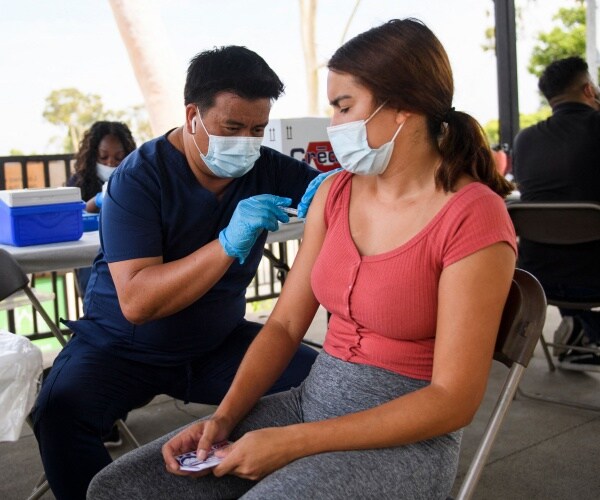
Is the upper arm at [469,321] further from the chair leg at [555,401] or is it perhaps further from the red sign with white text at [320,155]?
the red sign with white text at [320,155]

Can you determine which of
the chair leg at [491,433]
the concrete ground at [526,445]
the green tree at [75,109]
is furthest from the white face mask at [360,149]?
the green tree at [75,109]

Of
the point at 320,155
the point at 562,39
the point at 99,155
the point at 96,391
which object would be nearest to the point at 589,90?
the point at 320,155

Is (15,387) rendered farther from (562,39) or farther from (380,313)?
(562,39)

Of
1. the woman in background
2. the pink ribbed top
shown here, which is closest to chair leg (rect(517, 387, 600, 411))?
the pink ribbed top

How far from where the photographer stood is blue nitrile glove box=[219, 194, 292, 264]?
1698 mm

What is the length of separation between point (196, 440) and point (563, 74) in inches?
103

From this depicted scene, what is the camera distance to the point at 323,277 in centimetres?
145

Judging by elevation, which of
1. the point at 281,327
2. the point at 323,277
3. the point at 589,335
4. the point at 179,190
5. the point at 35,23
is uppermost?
the point at 35,23

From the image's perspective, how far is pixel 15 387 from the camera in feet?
5.09

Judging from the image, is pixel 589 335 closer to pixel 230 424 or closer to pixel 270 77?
pixel 270 77

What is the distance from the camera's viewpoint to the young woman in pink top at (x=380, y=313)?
1.23 meters

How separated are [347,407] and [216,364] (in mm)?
685

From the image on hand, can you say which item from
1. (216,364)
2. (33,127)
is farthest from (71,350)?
(33,127)

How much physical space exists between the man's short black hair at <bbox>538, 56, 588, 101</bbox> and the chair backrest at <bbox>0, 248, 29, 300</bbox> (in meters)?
2.34
